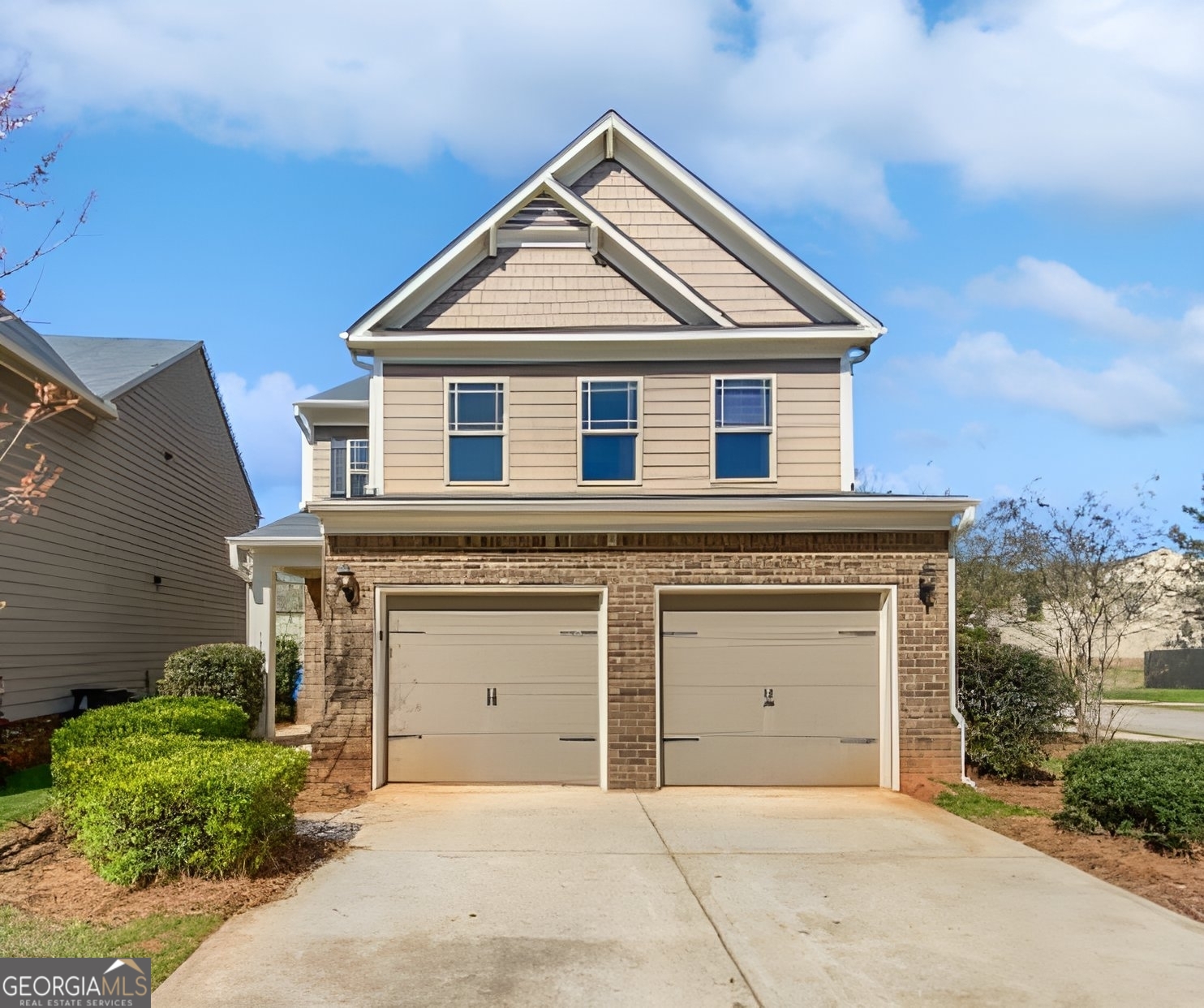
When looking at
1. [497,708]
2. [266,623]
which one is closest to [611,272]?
[497,708]

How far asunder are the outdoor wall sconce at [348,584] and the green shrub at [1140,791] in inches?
315

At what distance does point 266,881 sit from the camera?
819cm

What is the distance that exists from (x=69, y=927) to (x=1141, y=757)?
29.8ft

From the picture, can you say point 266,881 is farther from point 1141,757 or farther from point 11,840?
point 1141,757

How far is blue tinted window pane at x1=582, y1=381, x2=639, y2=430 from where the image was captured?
14523mm

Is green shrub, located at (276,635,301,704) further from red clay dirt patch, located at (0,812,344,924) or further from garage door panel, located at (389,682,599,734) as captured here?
red clay dirt patch, located at (0,812,344,924)

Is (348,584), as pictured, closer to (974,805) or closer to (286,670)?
(974,805)

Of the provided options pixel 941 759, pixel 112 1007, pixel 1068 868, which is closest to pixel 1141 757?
pixel 1068 868

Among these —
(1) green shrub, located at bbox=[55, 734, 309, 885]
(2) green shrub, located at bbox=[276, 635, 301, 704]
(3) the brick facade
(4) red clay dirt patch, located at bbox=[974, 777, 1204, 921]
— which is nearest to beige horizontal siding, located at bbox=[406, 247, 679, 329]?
(3) the brick facade

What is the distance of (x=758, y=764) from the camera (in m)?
13.0

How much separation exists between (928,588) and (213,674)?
10739mm

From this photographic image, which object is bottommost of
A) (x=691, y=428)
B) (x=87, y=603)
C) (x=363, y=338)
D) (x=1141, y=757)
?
(x=1141, y=757)

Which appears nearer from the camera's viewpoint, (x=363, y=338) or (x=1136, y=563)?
(x=363, y=338)

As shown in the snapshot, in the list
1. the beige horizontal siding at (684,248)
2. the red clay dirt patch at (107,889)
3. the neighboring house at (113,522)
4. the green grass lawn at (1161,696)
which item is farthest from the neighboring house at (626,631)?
the green grass lawn at (1161,696)
